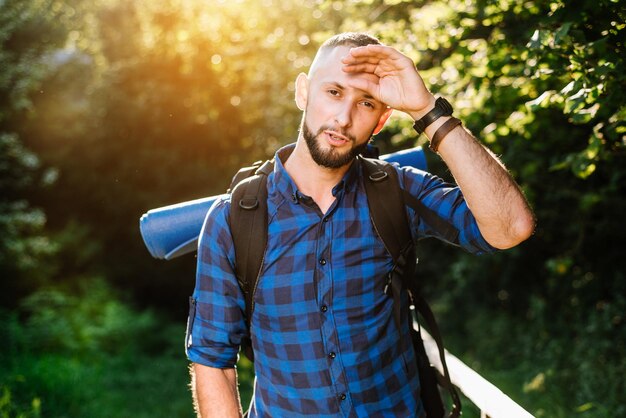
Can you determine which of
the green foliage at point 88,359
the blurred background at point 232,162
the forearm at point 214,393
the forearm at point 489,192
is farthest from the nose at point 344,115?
the green foliage at point 88,359

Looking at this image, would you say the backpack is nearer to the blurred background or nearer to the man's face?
the man's face

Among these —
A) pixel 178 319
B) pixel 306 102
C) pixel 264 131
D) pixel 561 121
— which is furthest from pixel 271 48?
pixel 306 102

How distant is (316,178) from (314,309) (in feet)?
1.59

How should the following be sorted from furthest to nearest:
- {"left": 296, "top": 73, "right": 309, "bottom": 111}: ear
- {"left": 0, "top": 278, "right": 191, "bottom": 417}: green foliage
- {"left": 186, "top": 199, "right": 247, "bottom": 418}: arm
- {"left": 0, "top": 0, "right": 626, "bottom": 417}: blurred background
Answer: {"left": 0, "top": 278, "right": 191, "bottom": 417}: green foliage < {"left": 0, "top": 0, "right": 626, "bottom": 417}: blurred background < {"left": 296, "top": 73, "right": 309, "bottom": 111}: ear < {"left": 186, "top": 199, "right": 247, "bottom": 418}: arm

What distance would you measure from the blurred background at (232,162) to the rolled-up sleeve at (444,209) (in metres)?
0.63

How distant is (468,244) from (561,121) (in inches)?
152

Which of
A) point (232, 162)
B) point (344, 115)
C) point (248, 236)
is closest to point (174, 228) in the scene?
point (248, 236)

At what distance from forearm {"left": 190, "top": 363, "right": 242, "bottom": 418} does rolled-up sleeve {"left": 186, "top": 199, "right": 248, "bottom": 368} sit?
0.11 ft

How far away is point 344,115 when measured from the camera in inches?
84.1

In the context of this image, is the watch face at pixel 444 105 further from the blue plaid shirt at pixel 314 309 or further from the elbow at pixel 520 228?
the elbow at pixel 520 228

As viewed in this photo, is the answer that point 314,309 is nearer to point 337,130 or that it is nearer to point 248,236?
point 248,236

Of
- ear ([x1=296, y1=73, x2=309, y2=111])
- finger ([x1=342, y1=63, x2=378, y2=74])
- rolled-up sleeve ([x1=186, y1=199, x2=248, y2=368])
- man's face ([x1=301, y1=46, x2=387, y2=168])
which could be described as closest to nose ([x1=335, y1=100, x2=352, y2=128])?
man's face ([x1=301, y1=46, x2=387, y2=168])

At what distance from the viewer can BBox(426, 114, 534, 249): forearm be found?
1942 millimetres

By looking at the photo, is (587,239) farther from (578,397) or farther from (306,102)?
(306,102)
